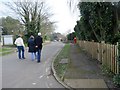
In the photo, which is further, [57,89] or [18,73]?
[18,73]

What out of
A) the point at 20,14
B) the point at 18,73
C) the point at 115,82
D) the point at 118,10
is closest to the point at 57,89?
the point at 115,82

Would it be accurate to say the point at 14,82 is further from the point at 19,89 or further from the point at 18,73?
the point at 18,73

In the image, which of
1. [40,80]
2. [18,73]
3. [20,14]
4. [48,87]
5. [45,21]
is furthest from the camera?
[45,21]

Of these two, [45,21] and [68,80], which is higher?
[45,21]

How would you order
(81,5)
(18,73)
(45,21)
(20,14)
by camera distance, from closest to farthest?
(18,73) → (81,5) → (20,14) → (45,21)

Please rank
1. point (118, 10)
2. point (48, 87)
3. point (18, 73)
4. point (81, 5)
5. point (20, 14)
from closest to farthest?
point (48, 87) < point (18, 73) < point (118, 10) < point (81, 5) < point (20, 14)

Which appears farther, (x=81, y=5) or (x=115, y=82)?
(x=81, y=5)

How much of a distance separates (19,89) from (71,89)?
5.02ft

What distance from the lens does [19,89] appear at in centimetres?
839

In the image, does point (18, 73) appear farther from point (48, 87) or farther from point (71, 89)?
point (71, 89)

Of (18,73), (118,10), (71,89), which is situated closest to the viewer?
(71,89)

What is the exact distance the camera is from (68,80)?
9367 mm

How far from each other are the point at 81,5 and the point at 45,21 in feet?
153

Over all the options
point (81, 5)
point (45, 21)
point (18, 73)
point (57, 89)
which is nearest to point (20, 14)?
point (45, 21)
